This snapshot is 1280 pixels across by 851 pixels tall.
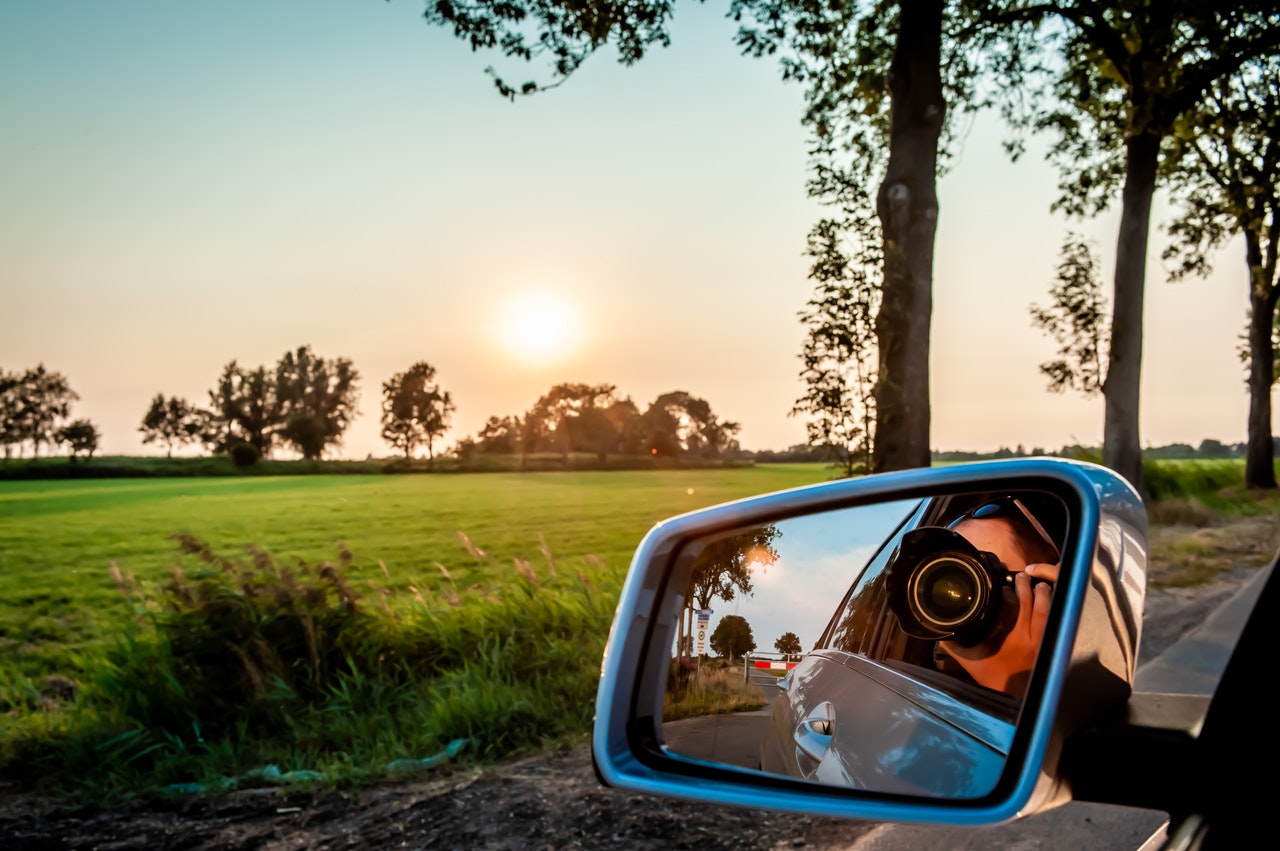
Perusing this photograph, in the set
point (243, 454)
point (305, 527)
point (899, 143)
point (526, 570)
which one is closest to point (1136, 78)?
point (899, 143)

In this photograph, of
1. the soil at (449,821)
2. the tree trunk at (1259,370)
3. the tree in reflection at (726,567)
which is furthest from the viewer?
the tree trunk at (1259,370)

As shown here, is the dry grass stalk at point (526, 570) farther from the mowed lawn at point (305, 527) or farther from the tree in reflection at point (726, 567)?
the tree in reflection at point (726, 567)

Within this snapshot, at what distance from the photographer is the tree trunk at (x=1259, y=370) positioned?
85.0 feet

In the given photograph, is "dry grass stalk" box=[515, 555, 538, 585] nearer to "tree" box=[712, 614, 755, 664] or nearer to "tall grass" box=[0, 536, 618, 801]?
"tall grass" box=[0, 536, 618, 801]

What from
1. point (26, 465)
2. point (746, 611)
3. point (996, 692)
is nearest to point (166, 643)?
point (746, 611)

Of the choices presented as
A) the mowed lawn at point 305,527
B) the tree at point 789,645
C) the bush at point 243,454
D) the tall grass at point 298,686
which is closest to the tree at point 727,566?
the tree at point 789,645

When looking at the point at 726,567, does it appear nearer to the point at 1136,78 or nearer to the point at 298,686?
the point at 298,686

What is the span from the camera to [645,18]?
10.1 metres

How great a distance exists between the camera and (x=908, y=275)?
834cm

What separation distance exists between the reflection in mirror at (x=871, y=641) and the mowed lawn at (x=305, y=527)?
19.1ft

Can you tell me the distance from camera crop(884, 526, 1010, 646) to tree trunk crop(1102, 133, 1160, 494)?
15457 millimetres

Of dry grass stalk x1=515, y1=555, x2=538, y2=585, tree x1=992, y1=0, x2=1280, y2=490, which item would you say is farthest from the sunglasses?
tree x1=992, y1=0, x2=1280, y2=490

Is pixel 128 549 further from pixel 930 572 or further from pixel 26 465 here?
pixel 930 572

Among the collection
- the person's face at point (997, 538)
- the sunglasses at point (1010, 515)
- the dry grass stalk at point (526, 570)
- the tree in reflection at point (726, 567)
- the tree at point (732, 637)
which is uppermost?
the sunglasses at point (1010, 515)
